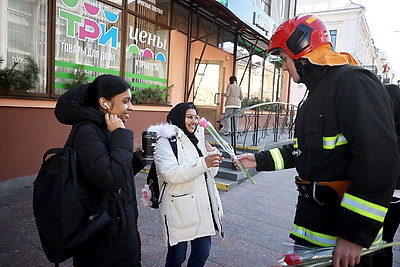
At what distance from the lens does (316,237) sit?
1.53 meters

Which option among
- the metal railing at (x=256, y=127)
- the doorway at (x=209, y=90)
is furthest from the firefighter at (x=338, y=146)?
the doorway at (x=209, y=90)

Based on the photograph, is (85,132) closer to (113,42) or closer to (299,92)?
(113,42)

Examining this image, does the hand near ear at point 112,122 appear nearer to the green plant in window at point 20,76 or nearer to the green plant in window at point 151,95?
the green plant in window at point 20,76

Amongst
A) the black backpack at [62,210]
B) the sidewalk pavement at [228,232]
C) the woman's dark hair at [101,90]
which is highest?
the woman's dark hair at [101,90]

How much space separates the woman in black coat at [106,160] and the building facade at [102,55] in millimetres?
3528

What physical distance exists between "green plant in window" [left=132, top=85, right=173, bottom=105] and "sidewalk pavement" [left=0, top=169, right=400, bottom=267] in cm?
244

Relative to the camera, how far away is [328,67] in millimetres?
1578

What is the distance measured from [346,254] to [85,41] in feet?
19.4

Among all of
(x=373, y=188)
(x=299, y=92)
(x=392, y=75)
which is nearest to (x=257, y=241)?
(x=373, y=188)

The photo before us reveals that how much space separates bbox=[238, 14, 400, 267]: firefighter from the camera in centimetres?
127

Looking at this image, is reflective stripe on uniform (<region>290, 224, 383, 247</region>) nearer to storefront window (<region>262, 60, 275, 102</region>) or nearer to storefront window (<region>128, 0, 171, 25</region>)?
storefront window (<region>128, 0, 171, 25</region>)

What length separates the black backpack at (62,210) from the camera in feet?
4.60

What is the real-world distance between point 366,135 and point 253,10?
825 cm

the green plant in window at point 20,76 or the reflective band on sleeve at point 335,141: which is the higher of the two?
the green plant in window at point 20,76
